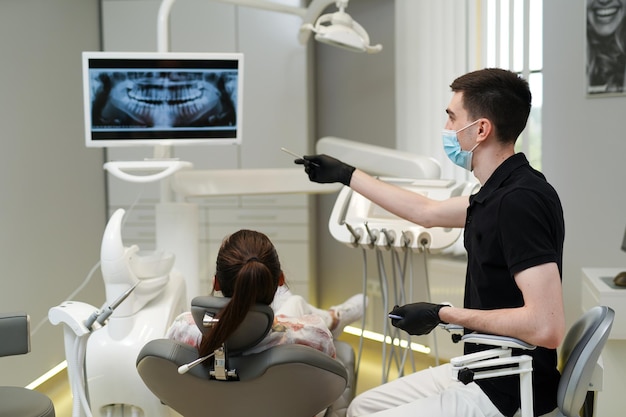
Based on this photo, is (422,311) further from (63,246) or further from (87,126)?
(63,246)

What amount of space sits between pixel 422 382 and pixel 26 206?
2.14 meters

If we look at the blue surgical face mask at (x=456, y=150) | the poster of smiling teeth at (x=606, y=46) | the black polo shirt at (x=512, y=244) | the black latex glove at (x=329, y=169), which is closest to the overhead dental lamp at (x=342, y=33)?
the poster of smiling teeth at (x=606, y=46)

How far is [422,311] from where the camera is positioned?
67.1 inches

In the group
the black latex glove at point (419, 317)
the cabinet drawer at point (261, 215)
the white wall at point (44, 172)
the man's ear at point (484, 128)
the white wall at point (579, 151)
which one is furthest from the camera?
the cabinet drawer at point (261, 215)

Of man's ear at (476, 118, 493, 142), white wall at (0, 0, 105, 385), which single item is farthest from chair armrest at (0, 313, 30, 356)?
man's ear at (476, 118, 493, 142)

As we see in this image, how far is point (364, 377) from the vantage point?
A: 3.73 m

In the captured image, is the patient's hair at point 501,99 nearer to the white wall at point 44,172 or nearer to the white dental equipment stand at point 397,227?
the white dental equipment stand at point 397,227

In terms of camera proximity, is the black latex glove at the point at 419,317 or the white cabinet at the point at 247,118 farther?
the white cabinet at the point at 247,118

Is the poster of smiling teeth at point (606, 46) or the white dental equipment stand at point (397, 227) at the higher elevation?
the poster of smiling teeth at point (606, 46)

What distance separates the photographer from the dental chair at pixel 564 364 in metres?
1.54

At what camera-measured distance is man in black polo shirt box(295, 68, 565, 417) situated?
157 cm

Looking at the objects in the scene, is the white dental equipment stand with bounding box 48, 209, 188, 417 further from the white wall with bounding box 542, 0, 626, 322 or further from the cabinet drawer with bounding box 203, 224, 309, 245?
the white wall with bounding box 542, 0, 626, 322

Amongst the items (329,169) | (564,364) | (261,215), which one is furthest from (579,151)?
(564,364)

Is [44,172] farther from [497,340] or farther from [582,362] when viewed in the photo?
[582,362]
